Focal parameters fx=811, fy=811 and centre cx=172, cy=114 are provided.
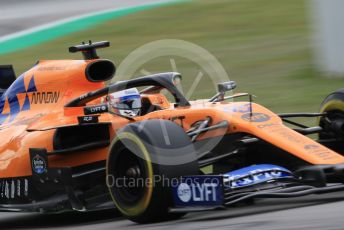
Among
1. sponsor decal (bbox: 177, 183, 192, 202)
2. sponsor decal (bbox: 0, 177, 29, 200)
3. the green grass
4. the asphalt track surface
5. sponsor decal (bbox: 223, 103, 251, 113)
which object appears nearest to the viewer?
the asphalt track surface

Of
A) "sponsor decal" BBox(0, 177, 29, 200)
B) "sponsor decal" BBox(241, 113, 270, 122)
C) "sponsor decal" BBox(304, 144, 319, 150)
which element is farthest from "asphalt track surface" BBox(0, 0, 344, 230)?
"sponsor decal" BBox(241, 113, 270, 122)

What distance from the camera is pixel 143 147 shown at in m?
6.35

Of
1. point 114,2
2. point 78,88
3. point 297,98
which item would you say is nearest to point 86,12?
point 114,2

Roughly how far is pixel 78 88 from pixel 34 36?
1109cm

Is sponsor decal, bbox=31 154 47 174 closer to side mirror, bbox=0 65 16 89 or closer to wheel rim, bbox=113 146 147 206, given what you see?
wheel rim, bbox=113 146 147 206

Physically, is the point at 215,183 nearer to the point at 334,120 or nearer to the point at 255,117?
the point at 255,117

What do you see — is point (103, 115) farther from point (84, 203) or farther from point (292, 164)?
point (292, 164)

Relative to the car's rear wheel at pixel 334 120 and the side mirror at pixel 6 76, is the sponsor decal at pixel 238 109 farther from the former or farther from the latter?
the side mirror at pixel 6 76

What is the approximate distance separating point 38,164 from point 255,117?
2.08 m

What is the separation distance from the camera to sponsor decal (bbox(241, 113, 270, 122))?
684 cm

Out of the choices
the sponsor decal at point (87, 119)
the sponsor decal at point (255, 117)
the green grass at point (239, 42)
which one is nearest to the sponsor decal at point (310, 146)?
the sponsor decal at point (255, 117)

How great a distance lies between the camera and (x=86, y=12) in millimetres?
20406

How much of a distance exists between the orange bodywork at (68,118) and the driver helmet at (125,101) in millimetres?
132

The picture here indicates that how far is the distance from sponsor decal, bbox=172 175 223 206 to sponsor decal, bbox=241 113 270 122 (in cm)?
92
